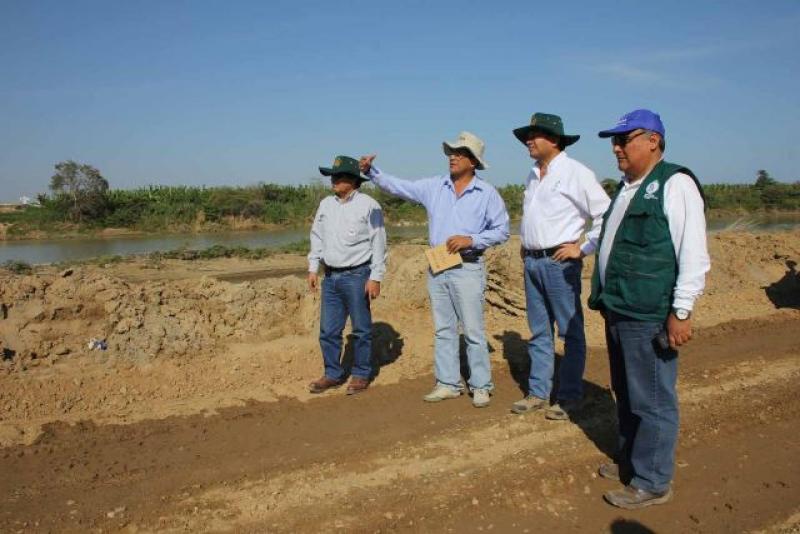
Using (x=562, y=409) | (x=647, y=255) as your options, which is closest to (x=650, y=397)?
(x=647, y=255)

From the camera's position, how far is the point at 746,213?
4128 centimetres

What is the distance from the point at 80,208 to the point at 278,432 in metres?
31.1

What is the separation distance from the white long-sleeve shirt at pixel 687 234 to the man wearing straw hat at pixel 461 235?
1812 millimetres

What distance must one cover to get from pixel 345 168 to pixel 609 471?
2965mm

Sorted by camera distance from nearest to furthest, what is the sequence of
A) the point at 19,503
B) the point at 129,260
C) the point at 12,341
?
the point at 19,503 < the point at 12,341 < the point at 129,260

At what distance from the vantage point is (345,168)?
512 centimetres

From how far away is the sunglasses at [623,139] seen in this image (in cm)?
339

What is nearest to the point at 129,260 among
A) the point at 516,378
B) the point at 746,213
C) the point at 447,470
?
the point at 516,378

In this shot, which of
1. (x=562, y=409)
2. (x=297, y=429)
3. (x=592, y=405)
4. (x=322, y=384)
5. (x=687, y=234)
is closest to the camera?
(x=687, y=234)

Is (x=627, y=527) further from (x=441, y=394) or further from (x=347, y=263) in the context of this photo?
(x=347, y=263)

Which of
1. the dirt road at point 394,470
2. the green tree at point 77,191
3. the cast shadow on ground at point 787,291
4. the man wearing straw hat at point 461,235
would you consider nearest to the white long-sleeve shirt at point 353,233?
the man wearing straw hat at point 461,235

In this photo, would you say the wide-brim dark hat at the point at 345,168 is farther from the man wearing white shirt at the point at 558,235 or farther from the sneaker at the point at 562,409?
the sneaker at the point at 562,409

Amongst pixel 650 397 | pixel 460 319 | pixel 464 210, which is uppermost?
pixel 464 210

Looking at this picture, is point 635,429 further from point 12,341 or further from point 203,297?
point 12,341
